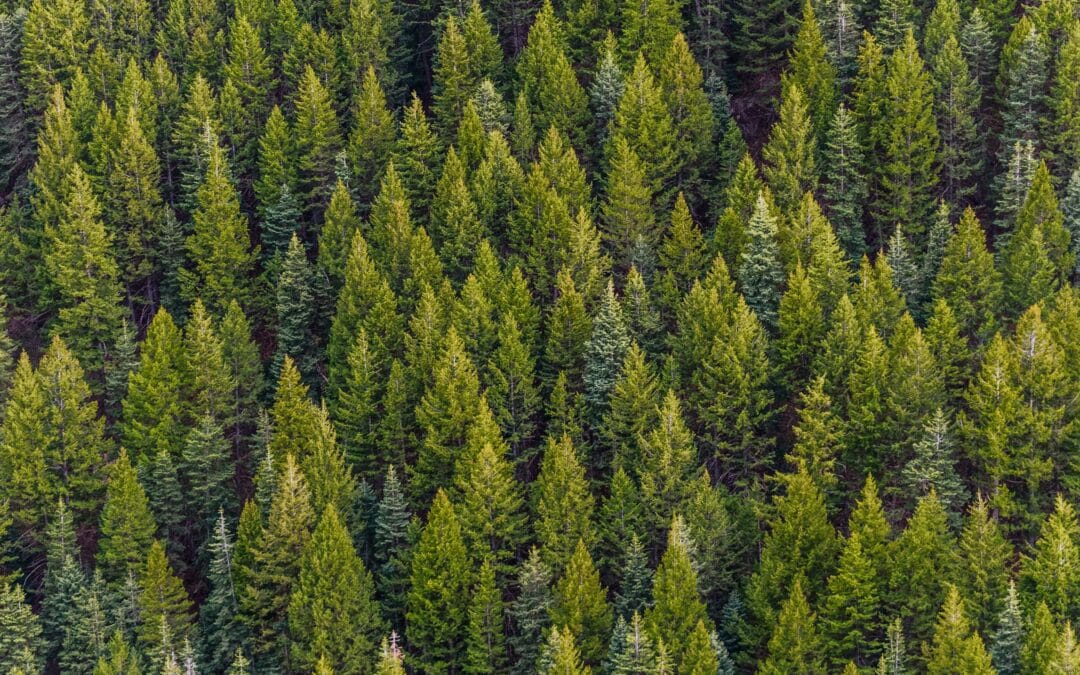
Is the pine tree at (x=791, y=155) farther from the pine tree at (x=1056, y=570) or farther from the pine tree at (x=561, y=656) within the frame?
the pine tree at (x=561, y=656)

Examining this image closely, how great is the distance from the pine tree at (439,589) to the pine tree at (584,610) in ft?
18.6

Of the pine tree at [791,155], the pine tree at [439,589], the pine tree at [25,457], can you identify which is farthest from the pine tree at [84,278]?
the pine tree at [791,155]

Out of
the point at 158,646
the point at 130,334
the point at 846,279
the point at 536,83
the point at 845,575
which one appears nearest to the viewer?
the point at 845,575

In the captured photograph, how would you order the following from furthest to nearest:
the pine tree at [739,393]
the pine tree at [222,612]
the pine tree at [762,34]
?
the pine tree at [762,34], the pine tree at [739,393], the pine tree at [222,612]

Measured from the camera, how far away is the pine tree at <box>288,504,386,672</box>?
300 ft

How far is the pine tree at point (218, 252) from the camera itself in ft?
371

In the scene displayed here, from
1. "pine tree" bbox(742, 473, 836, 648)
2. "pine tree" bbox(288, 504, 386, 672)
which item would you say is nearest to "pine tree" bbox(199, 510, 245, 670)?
"pine tree" bbox(288, 504, 386, 672)

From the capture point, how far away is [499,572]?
312ft

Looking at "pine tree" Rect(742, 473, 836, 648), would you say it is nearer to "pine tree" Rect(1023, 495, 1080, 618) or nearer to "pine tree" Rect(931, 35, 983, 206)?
"pine tree" Rect(1023, 495, 1080, 618)

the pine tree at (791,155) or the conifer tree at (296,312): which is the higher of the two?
the pine tree at (791,155)

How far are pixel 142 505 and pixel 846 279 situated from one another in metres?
43.8

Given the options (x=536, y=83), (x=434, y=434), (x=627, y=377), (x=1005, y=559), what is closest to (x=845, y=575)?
(x=1005, y=559)

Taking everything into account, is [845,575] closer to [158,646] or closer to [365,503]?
[365,503]

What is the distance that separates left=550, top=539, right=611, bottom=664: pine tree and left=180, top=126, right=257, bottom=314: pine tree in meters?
34.9
